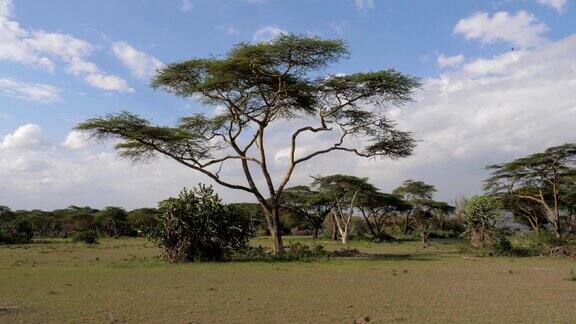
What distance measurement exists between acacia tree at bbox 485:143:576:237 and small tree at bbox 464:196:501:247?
532 cm

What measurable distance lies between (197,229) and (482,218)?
12270mm

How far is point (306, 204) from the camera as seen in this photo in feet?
137

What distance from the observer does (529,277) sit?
12.9 metres

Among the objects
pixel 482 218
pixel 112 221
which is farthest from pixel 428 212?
pixel 112 221

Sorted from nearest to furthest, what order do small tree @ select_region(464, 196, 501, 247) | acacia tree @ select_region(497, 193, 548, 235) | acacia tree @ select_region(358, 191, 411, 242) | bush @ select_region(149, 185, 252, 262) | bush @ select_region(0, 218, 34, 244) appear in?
bush @ select_region(149, 185, 252, 262)
small tree @ select_region(464, 196, 501, 247)
bush @ select_region(0, 218, 34, 244)
acacia tree @ select_region(497, 193, 548, 235)
acacia tree @ select_region(358, 191, 411, 242)

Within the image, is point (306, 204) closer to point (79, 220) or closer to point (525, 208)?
point (525, 208)

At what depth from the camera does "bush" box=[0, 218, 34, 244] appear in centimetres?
3128

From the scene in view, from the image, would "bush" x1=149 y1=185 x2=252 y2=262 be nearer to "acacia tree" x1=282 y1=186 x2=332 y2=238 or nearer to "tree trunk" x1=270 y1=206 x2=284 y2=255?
"tree trunk" x1=270 y1=206 x2=284 y2=255

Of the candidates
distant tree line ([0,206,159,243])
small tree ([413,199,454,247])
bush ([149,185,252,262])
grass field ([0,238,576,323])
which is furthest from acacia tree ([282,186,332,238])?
grass field ([0,238,576,323])

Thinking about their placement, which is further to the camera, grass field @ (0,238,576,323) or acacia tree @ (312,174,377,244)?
acacia tree @ (312,174,377,244)

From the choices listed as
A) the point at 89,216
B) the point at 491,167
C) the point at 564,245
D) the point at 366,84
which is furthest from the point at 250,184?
the point at 89,216

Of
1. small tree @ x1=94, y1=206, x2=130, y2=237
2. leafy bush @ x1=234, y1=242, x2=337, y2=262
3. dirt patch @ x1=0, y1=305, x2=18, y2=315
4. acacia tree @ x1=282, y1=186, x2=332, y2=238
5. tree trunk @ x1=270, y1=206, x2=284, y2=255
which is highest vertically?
acacia tree @ x1=282, y1=186, x2=332, y2=238

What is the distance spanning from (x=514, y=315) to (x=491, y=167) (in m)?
25.3

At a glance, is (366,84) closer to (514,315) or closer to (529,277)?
(529,277)
